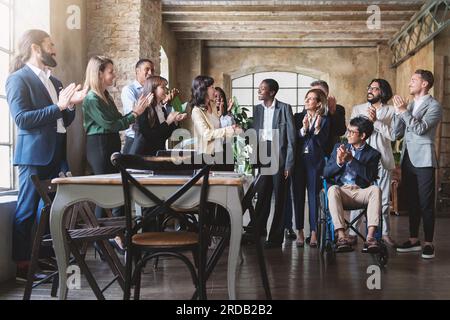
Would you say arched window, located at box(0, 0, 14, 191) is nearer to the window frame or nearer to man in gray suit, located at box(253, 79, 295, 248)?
the window frame

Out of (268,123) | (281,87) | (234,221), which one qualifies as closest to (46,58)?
(234,221)

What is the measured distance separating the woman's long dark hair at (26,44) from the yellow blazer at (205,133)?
1.34 meters

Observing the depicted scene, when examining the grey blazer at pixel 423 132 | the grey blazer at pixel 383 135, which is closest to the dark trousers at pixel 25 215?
the grey blazer at pixel 383 135

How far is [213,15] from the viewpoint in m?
10.8

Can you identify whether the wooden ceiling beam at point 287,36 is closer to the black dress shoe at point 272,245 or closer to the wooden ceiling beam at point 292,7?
the wooden ceiling beam at point 292,7

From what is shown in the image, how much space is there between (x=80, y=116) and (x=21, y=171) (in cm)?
213

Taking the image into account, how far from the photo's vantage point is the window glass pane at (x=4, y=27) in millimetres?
4731

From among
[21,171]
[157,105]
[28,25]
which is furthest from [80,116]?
[21,171]

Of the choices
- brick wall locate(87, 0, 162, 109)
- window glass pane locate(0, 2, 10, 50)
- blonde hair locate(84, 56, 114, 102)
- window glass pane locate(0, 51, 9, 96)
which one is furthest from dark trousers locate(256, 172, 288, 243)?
window glass pane locate(0, 2, 10, 50)

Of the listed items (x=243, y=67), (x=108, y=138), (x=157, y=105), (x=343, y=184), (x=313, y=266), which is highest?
(x=243, y=67)

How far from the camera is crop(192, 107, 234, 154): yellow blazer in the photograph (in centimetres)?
439

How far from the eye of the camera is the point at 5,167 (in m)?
4.82

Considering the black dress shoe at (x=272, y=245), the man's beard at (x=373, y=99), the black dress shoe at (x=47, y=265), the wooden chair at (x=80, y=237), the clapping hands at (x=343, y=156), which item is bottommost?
the black dress shoe at (x=272, y=245)

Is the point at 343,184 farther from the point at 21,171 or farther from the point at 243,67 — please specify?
the point at 243,67
